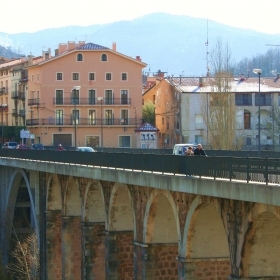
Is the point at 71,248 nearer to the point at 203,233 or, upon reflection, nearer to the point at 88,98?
the point at 203,233

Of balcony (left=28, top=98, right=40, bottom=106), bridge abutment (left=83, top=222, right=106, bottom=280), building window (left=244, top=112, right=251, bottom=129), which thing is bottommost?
bridge abutment (left=83, top=222, right=106, bottom=280)

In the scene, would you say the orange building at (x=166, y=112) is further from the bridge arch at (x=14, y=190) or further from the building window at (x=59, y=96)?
the bridge arch at (x=14, y=190)

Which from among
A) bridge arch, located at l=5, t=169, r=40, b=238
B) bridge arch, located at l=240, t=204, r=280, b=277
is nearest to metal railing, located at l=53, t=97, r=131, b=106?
bridge arch, located at l=5, t=169, r=40, b=238

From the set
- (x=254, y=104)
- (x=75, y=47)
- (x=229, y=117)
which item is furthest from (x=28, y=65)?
(x=229, y=117)

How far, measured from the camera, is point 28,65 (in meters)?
113

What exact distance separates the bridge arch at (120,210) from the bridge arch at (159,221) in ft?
10.5

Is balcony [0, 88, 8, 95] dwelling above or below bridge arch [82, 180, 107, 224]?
above

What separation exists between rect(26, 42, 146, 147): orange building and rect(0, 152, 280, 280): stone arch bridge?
38.7 meters

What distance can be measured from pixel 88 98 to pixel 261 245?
253 ft

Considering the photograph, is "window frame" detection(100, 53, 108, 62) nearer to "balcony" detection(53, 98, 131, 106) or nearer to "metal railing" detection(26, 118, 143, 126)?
"balcony" detection(53, 98, 131, 106)

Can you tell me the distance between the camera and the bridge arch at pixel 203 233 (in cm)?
3009

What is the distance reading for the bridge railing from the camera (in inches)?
972

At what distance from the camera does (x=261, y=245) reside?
85.4ft

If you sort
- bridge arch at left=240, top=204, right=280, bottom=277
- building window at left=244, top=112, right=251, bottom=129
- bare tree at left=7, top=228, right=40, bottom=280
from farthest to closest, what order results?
building window at left=244, top=112, right=251, bottom=129 < bare tree at left=7, top=228, right=40, bottom=280 < bridge arch at left=240, top=204, right=280, bottom=277
